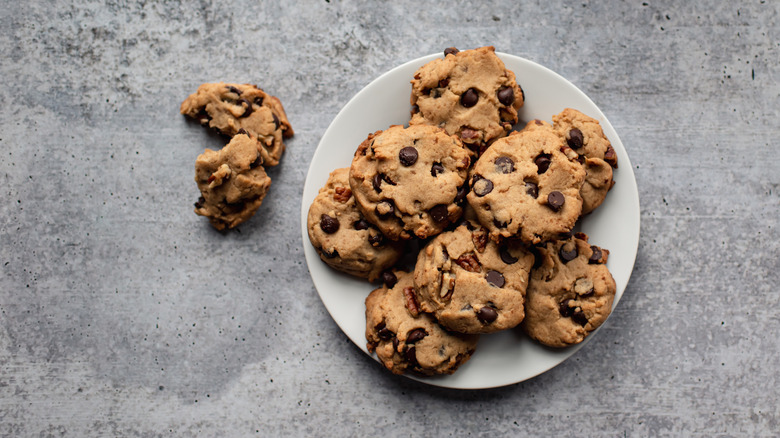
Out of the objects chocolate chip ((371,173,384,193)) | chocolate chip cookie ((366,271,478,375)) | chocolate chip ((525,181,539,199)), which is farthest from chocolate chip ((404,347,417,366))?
chocolate chip ((525,181,539,199))

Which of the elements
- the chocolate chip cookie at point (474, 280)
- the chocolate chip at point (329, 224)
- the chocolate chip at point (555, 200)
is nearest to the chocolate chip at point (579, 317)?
the chocolate chip cookie at point (474, 280)

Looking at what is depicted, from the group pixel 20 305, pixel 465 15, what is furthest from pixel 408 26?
pixel 20 305

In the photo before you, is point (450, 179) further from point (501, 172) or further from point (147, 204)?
point (147, 204)

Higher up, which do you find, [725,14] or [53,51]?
[725,14]

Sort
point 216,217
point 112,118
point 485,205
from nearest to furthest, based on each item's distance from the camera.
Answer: point 485,205
point 216,217
point 112,118

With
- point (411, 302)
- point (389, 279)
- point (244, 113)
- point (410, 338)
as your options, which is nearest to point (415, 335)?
point (410, 338)

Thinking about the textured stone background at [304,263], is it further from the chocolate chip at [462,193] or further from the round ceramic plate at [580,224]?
the chocolate chip at [462,193]
